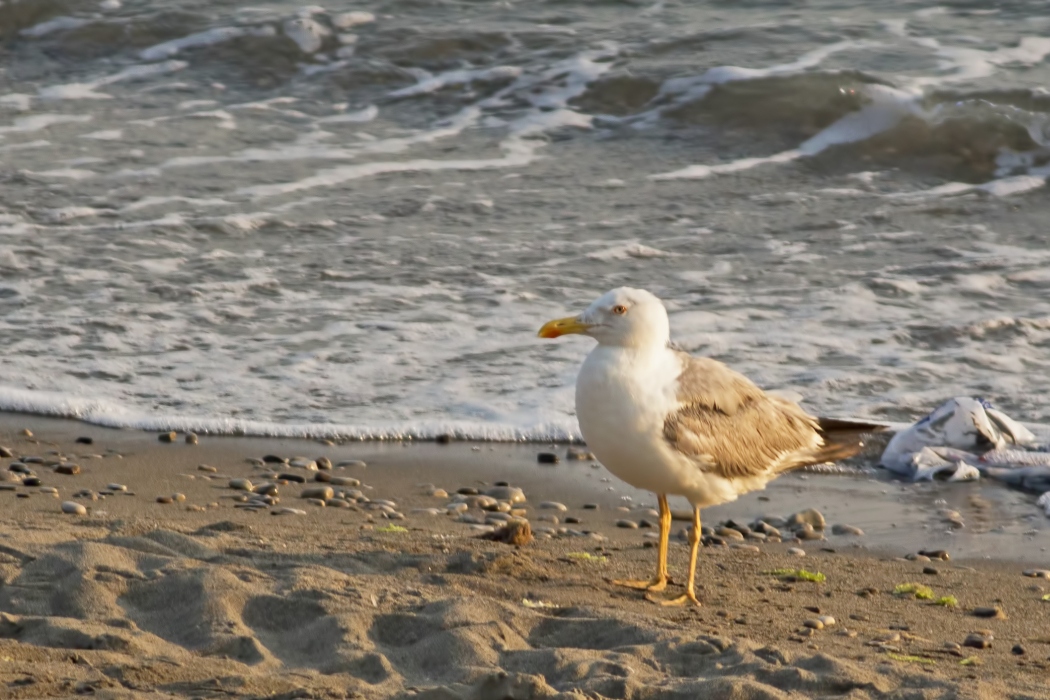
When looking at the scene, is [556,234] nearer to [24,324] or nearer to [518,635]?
[24,324]

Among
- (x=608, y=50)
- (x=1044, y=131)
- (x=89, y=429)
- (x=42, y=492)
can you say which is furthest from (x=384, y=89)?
(x=42, y=492)

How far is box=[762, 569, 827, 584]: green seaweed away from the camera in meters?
5.23

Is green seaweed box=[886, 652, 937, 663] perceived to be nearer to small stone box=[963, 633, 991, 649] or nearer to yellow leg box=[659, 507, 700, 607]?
small stone box=[963, 633, 991, 649]

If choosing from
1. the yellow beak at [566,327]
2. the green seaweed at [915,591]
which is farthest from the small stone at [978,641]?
the yellow beak at [566,327]

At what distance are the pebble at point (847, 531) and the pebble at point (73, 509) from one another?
309 cm

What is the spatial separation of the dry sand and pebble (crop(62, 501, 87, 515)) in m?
0.05

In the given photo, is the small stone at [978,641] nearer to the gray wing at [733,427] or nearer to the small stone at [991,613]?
the small stone at [991,613]

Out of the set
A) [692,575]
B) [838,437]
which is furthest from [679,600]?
[838,437]

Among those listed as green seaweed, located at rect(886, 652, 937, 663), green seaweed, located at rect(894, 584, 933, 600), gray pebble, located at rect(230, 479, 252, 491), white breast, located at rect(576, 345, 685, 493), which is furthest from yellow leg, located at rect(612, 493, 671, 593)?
gray pebble, located at rect(230, 479, 252, 491)

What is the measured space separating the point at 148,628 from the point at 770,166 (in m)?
9.37

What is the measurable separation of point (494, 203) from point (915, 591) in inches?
257

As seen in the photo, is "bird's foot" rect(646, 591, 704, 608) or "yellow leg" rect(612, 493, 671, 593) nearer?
"bird's foot" rect(646, 591, 704, 608)

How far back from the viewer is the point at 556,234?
10422 millimetres

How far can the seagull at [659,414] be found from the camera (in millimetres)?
4871
